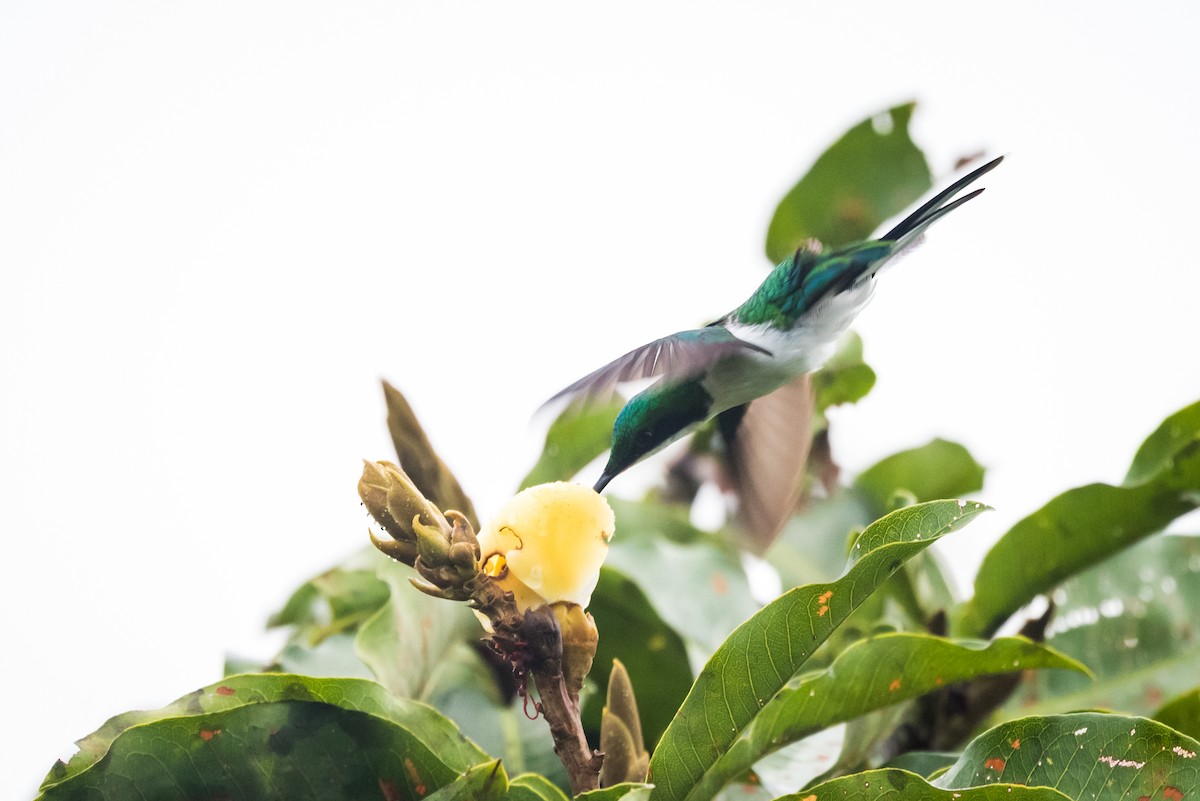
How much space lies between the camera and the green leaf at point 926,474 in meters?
2.29

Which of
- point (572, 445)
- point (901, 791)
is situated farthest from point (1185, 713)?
point (572, 445)

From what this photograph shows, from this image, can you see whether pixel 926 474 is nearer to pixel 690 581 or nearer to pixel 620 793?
pixel 690 581

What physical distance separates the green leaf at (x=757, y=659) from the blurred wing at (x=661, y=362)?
292mm

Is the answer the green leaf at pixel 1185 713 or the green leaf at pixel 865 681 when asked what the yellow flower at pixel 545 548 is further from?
the green leaf at pixel 1185 713

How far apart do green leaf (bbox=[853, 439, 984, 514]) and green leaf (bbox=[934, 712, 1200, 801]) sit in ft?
3.53

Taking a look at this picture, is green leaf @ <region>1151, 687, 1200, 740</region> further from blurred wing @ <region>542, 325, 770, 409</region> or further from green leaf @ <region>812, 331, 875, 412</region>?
green leaf @ <region>812, 331, 875, 412</region>

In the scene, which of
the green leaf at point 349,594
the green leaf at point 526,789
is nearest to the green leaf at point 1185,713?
the green leaf at point 526,789

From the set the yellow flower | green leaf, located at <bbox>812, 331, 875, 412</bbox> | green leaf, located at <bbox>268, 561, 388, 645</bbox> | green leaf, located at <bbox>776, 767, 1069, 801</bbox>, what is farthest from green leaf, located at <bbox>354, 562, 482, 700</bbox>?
green leaf, located at <bbox>812, 331, 875, 412</bbox>

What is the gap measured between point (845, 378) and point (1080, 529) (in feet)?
1.82

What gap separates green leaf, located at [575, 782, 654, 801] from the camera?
105 centimetres

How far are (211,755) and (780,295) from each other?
971 millimetres

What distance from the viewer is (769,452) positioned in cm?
181

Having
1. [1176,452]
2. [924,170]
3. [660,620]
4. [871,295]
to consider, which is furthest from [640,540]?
[924,170]

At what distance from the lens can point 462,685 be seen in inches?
73.9
